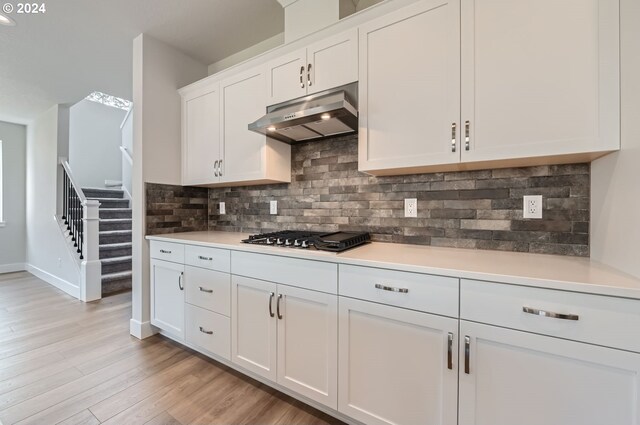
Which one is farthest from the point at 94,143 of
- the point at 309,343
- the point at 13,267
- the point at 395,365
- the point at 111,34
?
the point at 395,365

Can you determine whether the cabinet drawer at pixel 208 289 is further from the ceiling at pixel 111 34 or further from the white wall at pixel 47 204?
the white wall at pixel 47 204

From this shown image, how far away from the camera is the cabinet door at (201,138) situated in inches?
94.9

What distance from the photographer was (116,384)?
1.83 m

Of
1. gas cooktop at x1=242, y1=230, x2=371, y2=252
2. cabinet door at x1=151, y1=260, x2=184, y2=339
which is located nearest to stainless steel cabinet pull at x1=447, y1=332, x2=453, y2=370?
gas cooktop at x1=242, y1=230, x2=371, y2=252

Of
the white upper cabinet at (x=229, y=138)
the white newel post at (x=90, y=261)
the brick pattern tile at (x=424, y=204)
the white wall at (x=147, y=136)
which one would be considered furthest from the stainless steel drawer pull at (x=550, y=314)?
the white newel post at (x=90, y=261)

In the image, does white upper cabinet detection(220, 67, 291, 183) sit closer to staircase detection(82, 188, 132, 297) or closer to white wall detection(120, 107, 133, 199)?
staircase detection(82, 188, 132, 297)

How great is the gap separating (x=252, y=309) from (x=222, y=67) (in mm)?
2548

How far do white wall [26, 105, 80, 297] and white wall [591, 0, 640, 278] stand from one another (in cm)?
509

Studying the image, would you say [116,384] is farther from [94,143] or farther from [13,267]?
[94,143]

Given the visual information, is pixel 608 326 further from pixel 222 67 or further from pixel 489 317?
pixel 222 67

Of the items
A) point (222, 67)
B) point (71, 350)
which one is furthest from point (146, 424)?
point (222, 67)

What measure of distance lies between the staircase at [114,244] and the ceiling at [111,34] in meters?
2.00

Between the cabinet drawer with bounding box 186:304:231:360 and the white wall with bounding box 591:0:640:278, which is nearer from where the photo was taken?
the white wall with bounding box 591:0:640:278

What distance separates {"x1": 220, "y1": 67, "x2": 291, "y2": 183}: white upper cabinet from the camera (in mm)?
2125
